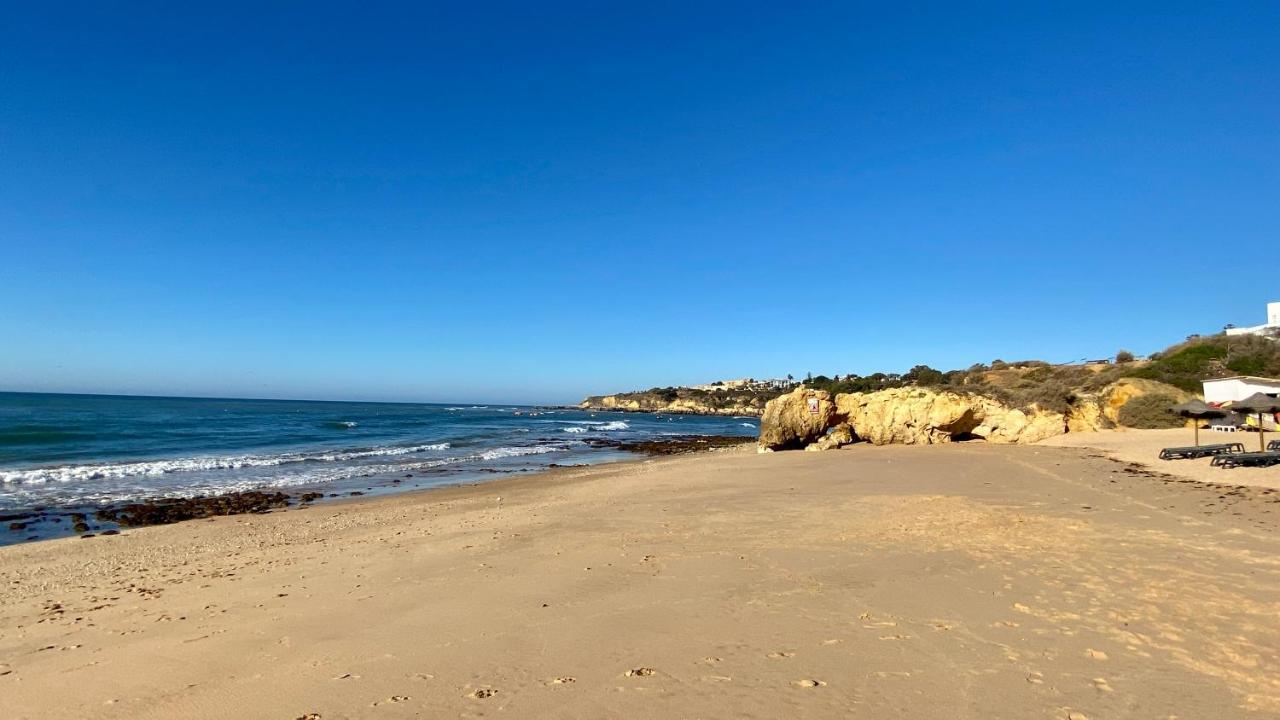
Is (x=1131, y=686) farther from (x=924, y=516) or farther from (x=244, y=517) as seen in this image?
(x=244, y=517)

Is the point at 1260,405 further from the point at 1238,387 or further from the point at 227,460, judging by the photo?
the point at 227,460

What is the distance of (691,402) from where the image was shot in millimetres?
141750

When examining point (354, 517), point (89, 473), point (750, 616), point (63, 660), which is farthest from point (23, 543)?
point (750, 616)

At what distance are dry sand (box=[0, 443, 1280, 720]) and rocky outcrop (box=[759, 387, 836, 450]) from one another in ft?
50.1

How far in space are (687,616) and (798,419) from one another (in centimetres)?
2229

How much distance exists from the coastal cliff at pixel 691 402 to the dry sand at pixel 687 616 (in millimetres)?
96413

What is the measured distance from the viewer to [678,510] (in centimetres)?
1208

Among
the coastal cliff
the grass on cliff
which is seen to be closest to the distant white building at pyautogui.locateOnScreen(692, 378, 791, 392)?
the coastal cliff

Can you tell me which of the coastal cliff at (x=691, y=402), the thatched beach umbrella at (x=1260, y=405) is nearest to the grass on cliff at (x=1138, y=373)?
the thatched beach umbrella at (x=1260, y=405)

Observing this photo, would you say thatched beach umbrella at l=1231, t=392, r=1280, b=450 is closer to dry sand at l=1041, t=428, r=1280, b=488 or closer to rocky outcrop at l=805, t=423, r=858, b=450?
dry sand at l=1041, t=428, r=1280, b=488

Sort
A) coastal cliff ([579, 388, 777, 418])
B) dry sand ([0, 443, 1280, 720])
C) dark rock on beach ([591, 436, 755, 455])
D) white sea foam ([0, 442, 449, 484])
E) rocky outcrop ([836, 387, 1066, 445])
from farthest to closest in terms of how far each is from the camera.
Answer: coastal cliff ([579, 388, 777, 418])
dark rock on beach ([591, 436, 755, 455])
rocky outcrop ([836, 387, 1066, 445])
white sea foam ([0, 442, 449, 484])
dry sand ([0, 443, 1280, 720])

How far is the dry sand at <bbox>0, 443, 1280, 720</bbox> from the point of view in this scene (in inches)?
159

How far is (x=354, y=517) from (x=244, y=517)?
3.17 meters

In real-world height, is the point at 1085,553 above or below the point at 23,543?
above
